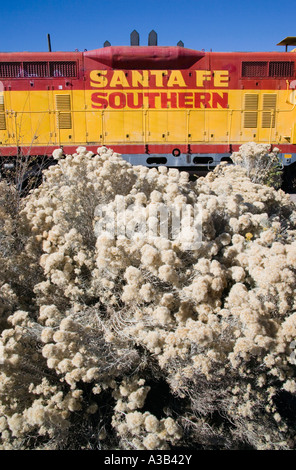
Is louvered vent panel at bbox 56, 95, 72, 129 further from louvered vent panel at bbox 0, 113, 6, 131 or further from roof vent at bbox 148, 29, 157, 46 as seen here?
roof vent at bbox 148, 29, 157, 46

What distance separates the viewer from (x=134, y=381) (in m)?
2.77

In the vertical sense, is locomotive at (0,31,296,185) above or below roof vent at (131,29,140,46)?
below

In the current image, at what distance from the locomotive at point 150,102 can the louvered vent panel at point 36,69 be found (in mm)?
24

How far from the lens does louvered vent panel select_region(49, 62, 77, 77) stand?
8.95 meters

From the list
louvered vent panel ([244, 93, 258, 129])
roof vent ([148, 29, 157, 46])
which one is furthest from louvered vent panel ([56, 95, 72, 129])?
louvered vent panel ([244, 93, 258, 129])

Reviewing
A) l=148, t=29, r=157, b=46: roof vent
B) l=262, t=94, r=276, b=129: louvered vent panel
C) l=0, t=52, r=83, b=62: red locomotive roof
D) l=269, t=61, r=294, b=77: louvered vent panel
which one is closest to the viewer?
l=0, t=52, r=83, b=62: red locomotive roof

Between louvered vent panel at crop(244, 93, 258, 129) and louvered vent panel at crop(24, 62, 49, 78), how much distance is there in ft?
18.1

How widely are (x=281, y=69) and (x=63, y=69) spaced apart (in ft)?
19.7

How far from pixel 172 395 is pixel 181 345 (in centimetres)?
87

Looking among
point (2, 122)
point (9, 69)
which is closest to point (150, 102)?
point (9, 69)

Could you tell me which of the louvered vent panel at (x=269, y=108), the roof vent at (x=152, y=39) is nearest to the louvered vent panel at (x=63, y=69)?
the roof vent at (x=152, y=39)

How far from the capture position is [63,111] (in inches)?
357

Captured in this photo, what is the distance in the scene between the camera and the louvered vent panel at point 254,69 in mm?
9281

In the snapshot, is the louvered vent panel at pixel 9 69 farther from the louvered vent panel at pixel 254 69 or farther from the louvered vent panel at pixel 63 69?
the louvered vent panel at pixel 254 69
